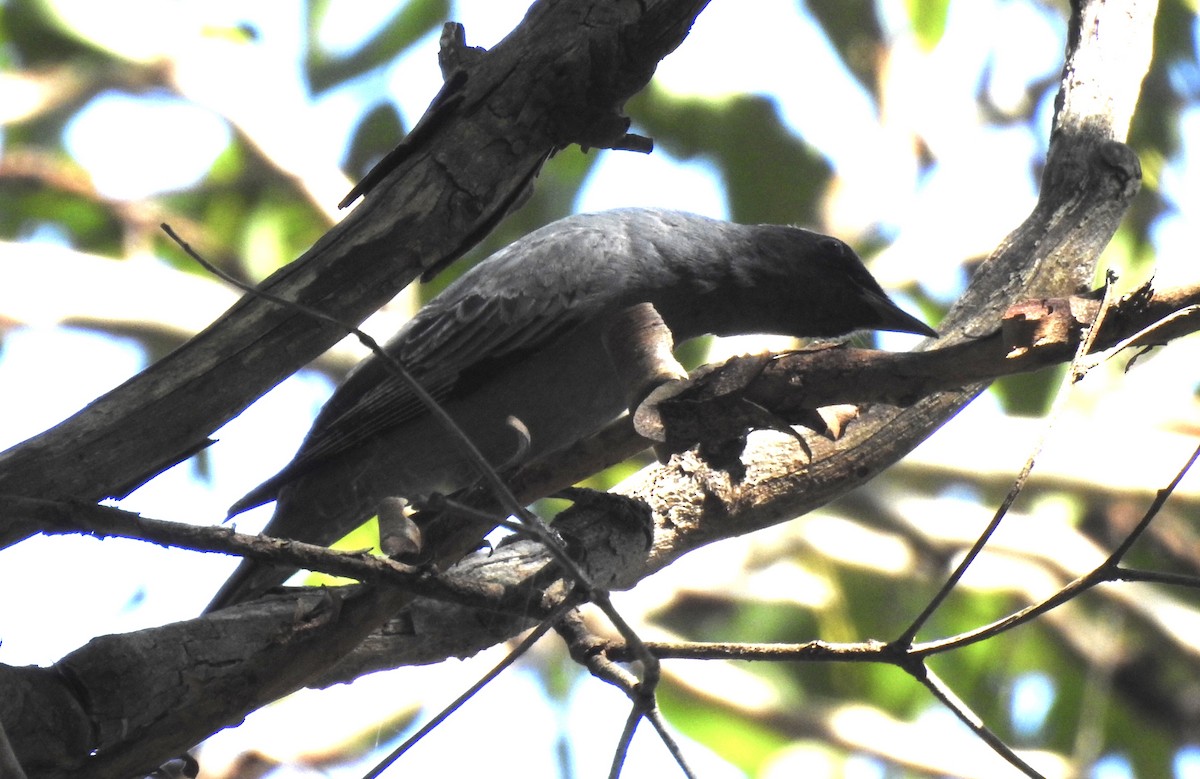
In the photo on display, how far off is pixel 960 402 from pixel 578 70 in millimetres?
1889

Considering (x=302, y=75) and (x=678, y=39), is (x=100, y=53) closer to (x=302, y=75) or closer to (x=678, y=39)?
(x=302, y=75)

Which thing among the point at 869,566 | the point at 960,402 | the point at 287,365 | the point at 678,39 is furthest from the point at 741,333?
the point at 869,566

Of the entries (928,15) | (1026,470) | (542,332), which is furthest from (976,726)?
(928,15)

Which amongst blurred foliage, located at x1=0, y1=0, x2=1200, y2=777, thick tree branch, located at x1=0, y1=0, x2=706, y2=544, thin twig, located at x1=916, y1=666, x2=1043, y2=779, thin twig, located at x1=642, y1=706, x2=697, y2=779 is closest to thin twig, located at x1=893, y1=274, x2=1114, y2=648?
thin twig, located at x1=916, y1=666, x2=1043, y2=779

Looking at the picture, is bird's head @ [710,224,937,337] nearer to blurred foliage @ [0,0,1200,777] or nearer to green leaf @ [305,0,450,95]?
blurred foliage @ [0,0,1200,777]

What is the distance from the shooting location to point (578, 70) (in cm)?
282

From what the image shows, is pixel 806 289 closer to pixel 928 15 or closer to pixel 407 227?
pixel 407 227

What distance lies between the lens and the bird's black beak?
4.71m

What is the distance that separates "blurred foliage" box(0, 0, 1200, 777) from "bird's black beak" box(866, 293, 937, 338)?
360cm

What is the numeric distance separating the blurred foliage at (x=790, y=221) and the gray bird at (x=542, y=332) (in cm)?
327

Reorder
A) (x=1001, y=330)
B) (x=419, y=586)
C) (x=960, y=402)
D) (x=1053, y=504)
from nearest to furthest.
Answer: (x=419, y=586) < (x=1001, y=330) < (x=960, y=402) < (x=1053, y=504)

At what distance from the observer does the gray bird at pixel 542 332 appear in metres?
4.47

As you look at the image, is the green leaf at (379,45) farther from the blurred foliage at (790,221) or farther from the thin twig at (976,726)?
the thin twig at (976,726)

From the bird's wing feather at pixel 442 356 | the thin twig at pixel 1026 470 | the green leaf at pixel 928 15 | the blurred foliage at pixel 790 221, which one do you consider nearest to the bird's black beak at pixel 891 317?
the bird's wing feather at pixel 442 356
